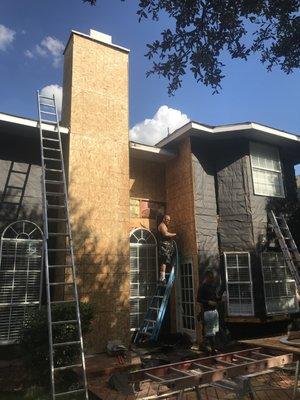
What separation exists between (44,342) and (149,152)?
7055 mm

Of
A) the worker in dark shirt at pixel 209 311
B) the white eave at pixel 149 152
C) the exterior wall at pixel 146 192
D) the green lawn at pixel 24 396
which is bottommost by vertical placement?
the green lawn at pixel 24 396

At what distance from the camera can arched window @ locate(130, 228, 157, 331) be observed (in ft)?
37.0

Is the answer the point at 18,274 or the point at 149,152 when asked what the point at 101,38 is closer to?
the point at 149,152

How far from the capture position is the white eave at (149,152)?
1168 cm

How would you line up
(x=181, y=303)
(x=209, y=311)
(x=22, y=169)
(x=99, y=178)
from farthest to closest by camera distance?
(x=181, y=303) < (x=99, y=178) < (x=22, y=169) < (x=209, y=311)

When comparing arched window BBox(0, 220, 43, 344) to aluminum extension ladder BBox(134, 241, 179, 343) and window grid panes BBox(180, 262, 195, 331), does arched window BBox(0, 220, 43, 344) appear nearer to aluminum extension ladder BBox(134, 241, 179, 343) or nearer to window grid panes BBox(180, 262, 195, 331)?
aluminum extension ladder BBox(134, 241, 179, 343)

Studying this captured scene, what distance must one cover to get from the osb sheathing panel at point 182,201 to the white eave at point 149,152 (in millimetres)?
356

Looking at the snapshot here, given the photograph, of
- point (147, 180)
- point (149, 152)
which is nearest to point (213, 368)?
point (149, 152)

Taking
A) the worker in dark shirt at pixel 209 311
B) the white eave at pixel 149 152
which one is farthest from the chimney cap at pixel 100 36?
the worker in dark shirt at pixel 209 311

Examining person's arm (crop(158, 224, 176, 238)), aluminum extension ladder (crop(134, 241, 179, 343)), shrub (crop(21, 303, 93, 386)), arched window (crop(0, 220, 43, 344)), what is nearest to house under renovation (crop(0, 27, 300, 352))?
arched window (crop(0, 220, 43, 344))

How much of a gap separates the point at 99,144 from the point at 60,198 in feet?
6.37

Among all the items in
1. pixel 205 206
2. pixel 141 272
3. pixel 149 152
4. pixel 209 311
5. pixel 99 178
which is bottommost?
pixel 209 311

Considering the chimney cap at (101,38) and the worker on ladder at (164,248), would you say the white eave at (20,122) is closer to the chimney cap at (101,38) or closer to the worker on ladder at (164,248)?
the chimney cap at (101,38)

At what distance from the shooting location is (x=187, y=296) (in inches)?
446
